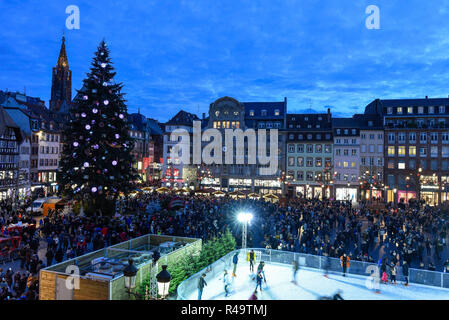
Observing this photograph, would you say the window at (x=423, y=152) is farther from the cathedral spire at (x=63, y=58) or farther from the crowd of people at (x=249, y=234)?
the cathedral spire at (x=63, y=58)

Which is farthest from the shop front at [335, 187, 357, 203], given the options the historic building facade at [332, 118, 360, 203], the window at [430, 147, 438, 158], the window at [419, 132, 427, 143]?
the window at [419, 132, 427, 143]

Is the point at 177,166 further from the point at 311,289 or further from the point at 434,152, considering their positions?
the point at 311,289

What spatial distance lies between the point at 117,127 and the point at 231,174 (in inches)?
1346

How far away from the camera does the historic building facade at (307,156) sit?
176 feet

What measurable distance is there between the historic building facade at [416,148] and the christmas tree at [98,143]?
128ft

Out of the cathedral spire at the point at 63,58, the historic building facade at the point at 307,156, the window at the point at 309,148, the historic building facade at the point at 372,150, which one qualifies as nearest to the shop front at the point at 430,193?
the historic building facade at the point at 372,150

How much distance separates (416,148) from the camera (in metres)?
49.1

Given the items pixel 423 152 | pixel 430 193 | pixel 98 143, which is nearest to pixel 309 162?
pixel 423 152

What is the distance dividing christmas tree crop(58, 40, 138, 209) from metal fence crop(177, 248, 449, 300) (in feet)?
38.0

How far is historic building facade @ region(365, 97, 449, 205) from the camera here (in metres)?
47.4

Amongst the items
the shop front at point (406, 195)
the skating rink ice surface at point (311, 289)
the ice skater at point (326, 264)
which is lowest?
the skating rink ice surface at point (311, 289)
